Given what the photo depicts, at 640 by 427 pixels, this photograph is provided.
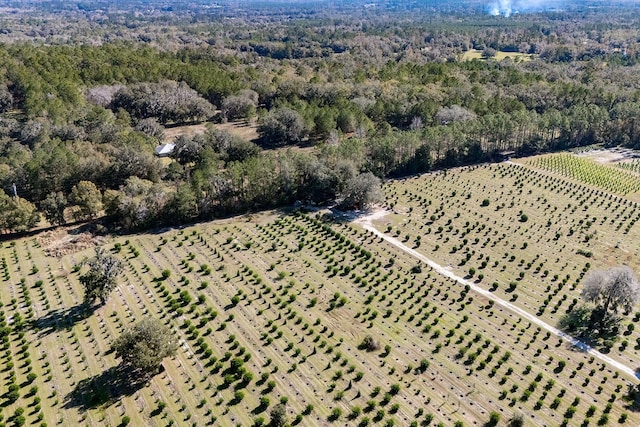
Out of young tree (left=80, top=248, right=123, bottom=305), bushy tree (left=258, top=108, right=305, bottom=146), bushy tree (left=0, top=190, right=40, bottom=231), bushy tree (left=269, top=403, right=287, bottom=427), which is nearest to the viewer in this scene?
bushy tree (left=269, top=403, right=287, bottom=427)

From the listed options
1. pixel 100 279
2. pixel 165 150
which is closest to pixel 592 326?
pixel 100 279

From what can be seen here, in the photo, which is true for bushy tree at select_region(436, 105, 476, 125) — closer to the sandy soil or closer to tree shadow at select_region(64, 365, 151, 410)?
the sandy soil

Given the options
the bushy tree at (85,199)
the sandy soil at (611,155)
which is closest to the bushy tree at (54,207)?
the bushy tree at (85,199)

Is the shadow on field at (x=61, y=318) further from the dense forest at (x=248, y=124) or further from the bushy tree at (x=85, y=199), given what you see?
the bushy tree at (x=85, y=199)

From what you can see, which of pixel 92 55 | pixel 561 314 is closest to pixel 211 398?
pixel 561 314

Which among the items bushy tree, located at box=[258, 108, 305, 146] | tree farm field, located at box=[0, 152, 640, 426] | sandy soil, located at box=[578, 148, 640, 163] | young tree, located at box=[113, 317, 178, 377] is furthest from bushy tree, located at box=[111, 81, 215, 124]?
young tree, located at box=[113, 317, 178, 377]
